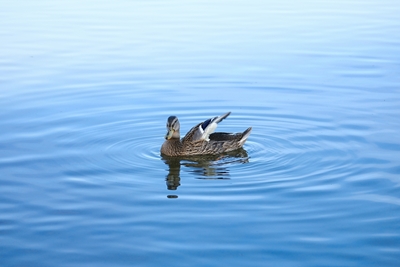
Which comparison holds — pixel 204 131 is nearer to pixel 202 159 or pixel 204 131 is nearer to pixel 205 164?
pixel 202 159

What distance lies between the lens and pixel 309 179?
34.0ft

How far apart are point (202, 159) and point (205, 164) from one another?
430 millimetres

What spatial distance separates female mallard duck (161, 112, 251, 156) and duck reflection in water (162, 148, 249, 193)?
0.11 meters

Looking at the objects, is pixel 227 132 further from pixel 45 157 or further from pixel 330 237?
pixel 330 237

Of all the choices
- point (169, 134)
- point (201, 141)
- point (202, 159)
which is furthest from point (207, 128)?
point (169, 134)

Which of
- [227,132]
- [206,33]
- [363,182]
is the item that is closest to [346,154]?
[363,182]

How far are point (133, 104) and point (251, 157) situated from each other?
4050 mm

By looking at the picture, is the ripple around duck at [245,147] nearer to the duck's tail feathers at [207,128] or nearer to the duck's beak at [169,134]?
the duck's beak at [169,134]

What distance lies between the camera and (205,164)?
11906 mm

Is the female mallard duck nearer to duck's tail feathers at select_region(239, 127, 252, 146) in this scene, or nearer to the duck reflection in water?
duck's tail feathers at select_region(239, 127, 252, 146)

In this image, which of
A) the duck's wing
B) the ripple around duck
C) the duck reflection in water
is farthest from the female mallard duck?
the ripple around duck

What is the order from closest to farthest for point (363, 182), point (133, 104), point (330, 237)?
point (330, 237), point (363, 182), point (133, 104)

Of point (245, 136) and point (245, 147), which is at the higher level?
point (245, 136)

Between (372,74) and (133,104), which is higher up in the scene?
(372,74)
